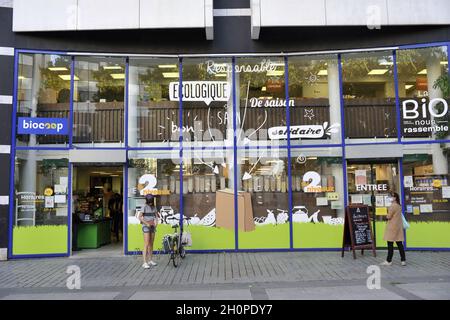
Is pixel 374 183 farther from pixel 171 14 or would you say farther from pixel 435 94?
pixel 171 14

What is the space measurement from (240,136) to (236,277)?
446 centimetres

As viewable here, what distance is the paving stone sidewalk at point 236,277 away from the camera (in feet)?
25.0

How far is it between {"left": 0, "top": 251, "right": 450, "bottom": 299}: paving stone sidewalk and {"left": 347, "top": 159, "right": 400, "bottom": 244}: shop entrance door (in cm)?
139

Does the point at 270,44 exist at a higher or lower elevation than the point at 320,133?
higher

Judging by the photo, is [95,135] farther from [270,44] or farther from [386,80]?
[386,80]

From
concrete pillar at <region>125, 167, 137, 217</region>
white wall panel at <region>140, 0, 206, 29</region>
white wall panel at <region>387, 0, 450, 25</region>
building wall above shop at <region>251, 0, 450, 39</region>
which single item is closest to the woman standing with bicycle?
concrete pillar at <region>125, 167, 137, 217</region>

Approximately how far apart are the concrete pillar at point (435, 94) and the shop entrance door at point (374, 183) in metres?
1.02

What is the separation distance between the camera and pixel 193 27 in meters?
11.6

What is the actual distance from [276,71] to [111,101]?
4713 mm

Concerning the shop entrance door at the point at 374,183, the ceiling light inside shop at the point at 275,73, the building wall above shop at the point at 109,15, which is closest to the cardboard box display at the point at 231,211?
the shop entrance door at the point at 374,183

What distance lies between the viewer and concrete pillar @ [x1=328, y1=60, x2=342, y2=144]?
40.1 feet

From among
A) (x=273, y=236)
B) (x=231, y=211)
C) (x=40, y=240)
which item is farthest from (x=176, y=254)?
(x=40, y=240)

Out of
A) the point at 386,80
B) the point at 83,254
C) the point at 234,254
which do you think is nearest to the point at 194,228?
the point at 234,254

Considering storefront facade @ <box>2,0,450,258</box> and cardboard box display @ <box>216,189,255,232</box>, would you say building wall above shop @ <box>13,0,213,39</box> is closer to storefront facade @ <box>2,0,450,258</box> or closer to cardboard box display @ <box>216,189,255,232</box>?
storefront facade @ <box>2,0,450,258</box>
